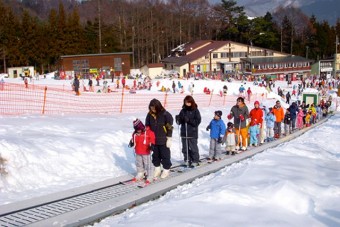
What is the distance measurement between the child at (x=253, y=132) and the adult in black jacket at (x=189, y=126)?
4078 mm

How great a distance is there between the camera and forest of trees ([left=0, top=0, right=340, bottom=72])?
57.7 m

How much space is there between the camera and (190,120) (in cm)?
848

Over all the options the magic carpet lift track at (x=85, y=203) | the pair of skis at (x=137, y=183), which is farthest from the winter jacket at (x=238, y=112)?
the pair of skis at (x=137, y=183)

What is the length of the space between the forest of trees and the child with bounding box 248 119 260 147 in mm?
49333

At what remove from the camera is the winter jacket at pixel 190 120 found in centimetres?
848

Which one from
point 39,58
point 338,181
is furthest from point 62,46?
point 338,181

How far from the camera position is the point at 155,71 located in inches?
2168

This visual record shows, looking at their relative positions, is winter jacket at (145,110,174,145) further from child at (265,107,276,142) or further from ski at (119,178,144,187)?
child at (265,107,276,142)

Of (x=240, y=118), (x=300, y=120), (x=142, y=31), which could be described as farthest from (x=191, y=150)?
(x=142, y=31)

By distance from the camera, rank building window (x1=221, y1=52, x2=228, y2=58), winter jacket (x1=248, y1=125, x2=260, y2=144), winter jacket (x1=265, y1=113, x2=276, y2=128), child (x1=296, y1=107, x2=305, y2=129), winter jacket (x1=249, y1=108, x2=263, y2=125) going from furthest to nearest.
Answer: building window (x1=221, y1=52, x2=228, y2=58)
child (x1=296, y1=107, x2=305, y2=129)
winter jacket (x1=265, y1=113, x2=276, y2=128)
winter jacket (x1=248, y1=125, x2=260, y2=144)
winter jacket (x1=249, y1=108, x2=263, y2=125)

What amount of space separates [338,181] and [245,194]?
104 inches

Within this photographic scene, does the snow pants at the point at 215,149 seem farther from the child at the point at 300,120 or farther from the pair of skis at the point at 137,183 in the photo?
the child at the point at 300,120

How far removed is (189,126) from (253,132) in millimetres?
4569

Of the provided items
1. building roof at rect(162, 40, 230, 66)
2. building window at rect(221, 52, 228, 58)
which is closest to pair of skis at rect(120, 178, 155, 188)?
building roof at rect(162, 40, 230, 66)
